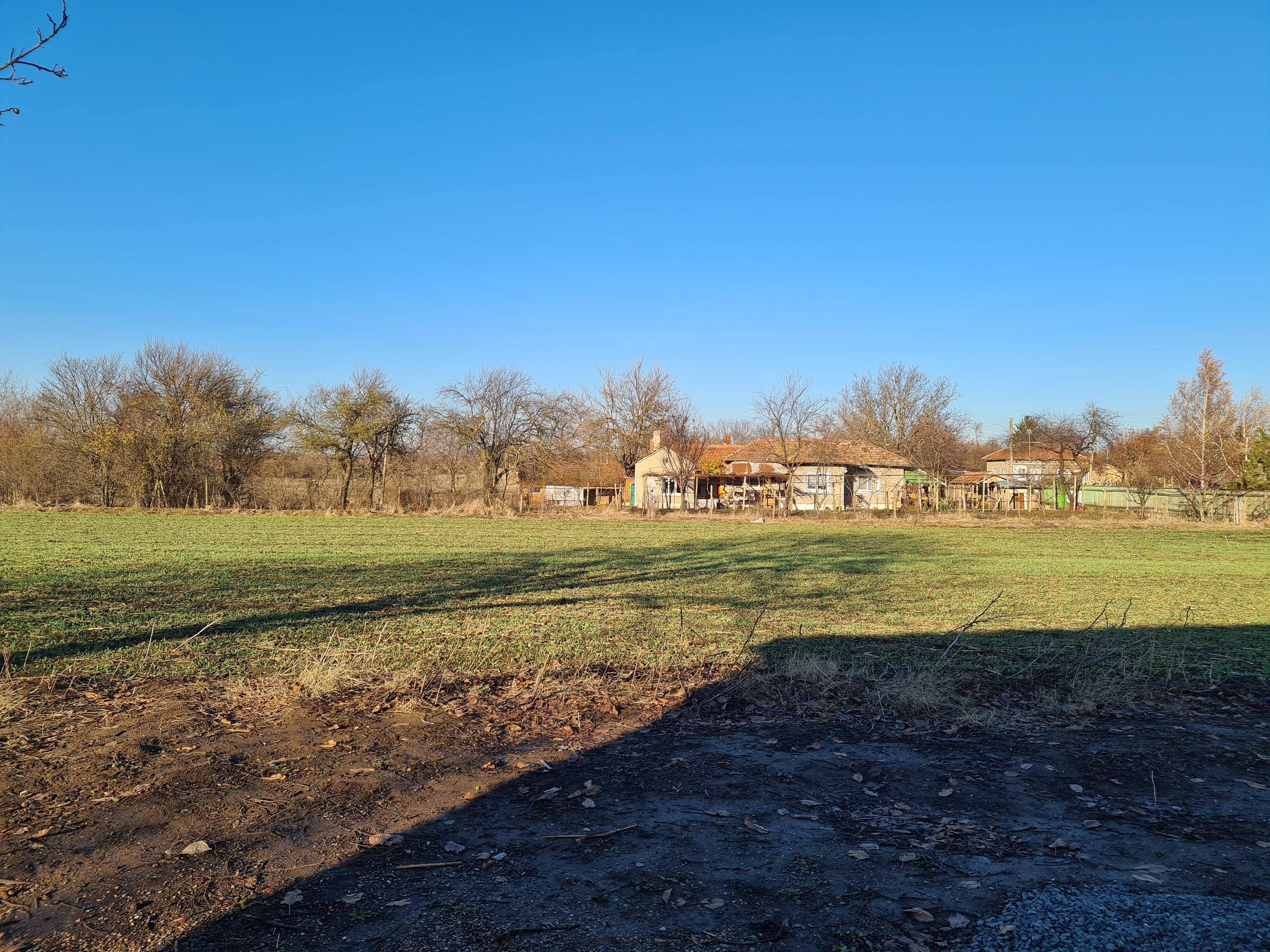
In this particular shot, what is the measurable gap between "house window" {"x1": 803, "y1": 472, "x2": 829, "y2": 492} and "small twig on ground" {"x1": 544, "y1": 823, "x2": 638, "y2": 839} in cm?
5023

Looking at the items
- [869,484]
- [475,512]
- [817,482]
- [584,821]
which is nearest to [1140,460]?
[869,484]

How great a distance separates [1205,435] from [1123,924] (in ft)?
162

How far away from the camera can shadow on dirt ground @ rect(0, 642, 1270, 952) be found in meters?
2.81

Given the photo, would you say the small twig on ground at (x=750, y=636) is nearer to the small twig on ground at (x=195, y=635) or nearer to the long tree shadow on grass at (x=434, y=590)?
the long tree shadow on grass at (x=434, y=590)

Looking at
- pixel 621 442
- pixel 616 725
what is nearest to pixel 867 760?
pixel 616 725

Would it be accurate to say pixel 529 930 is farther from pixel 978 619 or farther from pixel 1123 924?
pixel 978 619

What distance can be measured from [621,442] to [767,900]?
54.1m

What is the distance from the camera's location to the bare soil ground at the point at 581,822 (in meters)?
2.81

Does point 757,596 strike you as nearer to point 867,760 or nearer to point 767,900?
point 867,760

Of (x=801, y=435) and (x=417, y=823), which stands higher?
(x=801, y=435)

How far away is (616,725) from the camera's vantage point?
17.4ft

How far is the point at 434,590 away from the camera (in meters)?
12.1

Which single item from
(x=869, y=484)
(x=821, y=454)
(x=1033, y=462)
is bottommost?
(x=869, y=484)

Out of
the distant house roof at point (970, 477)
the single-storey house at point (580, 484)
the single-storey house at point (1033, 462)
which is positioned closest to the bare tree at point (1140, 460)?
the single-storey house at point (1033, 462)
